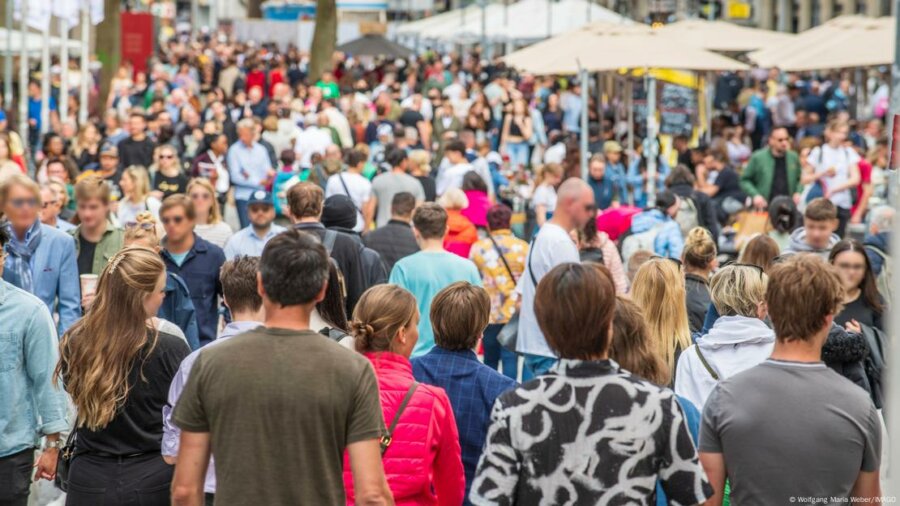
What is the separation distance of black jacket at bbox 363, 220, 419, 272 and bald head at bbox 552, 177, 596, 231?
7.04ft

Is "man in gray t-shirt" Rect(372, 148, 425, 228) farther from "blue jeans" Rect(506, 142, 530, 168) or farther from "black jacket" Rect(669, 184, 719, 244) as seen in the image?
"blue jeans" Rect(506, 142, 530, 168)

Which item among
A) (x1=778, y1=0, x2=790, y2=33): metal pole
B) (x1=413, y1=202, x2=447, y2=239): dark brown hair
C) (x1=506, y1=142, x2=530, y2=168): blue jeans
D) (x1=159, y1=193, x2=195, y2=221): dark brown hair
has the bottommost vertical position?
(x1=506, y1=142, x2=530, y2=168): blue jeans

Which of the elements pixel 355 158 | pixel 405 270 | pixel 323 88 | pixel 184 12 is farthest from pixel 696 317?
pixel 184 12

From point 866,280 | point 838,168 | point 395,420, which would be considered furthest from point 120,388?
point 838,168

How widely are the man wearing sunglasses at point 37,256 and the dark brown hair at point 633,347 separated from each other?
12.3ft

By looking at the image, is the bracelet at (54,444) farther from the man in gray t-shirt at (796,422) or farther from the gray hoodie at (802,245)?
the gray hoodie at (802,245)

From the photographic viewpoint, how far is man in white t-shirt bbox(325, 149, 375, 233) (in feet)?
45.3

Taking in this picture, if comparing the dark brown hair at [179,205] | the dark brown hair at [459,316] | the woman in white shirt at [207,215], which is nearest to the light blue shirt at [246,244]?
the woman in white shirt at [207,215]

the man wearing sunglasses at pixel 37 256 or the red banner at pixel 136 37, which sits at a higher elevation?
the red banner at pixel 136 37

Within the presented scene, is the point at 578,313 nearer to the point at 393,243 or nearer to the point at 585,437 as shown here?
the point at 585,437

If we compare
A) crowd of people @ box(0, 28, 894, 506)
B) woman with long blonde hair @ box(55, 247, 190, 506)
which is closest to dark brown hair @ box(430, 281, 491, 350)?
crowd of people @ box(0, 28, 894, 506)

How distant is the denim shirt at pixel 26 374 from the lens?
219 inches

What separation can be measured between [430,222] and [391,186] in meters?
5.23

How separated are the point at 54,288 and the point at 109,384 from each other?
2.97m
